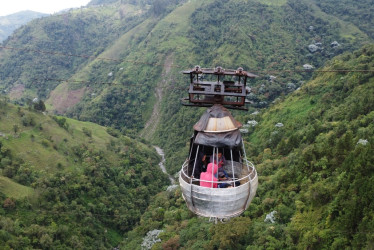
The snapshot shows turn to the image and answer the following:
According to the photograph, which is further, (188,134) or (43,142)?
(188,134)

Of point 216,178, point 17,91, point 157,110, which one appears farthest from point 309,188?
point 17,91

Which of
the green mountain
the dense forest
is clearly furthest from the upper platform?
the green mountain

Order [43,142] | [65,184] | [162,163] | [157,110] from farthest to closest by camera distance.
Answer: [157,110]
[162,163]
[43,142]
[65,184]

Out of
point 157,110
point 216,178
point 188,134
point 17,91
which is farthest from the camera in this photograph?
point 17,91

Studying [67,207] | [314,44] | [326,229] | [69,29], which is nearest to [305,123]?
[326,229]

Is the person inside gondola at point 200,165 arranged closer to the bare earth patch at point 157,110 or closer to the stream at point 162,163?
the stream at point 162,163

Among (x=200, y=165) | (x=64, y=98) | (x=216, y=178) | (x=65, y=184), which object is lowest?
(x=64, y=98)

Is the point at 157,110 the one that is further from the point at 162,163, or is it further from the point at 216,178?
the point at 216,178

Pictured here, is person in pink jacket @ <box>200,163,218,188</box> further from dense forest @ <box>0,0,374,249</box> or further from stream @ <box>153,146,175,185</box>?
stream @ <box>153,146,175,185</box>
